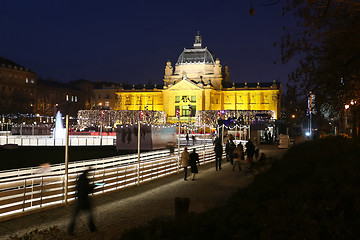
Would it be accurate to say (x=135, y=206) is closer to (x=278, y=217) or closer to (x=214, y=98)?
(x=278, y=217)

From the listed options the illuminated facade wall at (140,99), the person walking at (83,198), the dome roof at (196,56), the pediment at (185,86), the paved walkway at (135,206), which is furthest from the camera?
the illuminated facade wall at (140,99)

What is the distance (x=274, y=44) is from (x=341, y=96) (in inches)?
185

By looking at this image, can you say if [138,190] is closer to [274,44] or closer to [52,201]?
[52,201]

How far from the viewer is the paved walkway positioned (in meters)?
9.91

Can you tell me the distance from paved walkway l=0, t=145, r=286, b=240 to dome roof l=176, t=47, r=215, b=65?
102 meters

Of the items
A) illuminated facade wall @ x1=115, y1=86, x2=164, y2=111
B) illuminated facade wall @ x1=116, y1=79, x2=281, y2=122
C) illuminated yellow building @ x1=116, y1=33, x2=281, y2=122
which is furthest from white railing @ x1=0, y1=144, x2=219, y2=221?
illuminated facade wall @ x1=115, y1=86, x2=164, y2=111

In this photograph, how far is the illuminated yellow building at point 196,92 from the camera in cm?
11081

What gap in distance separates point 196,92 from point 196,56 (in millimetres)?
15113

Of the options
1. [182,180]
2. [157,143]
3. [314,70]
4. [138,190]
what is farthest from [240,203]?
[157,143]

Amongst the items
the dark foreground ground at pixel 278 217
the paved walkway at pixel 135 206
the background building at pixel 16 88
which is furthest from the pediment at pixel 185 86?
the dark foreground ground at pixel 278 217

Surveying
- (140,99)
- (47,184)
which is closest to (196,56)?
(140,99)

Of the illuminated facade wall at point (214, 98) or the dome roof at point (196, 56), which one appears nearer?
the illuminated facade wall at point (214, 98)

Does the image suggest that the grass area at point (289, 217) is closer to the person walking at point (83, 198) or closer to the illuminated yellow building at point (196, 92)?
the person walking at point (83, 198)

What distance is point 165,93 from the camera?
11569 cm
